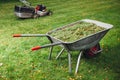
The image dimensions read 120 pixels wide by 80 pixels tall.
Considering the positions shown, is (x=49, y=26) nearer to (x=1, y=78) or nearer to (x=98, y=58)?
(x=98, y=58)

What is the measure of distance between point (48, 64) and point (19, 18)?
660cm

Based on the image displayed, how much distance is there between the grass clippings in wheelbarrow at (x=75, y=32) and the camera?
6617 mm

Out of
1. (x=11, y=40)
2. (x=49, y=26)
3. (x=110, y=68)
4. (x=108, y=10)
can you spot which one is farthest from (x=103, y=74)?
(x=108, y=10)

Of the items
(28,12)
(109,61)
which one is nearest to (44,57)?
(109,61)

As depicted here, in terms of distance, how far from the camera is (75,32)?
6.86 metres

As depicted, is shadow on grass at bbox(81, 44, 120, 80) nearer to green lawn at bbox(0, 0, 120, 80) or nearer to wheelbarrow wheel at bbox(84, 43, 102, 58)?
green lawn at bbox(0, 0, 120, 80)

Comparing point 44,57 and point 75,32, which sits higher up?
point 75,32

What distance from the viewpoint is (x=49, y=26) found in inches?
442

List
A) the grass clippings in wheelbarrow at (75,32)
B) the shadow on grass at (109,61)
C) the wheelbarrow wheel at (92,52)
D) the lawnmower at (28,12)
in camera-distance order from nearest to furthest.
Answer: the grass clippings in wheelbarrow at (75,32) → the shadow on grass at (109,61) → the wheelbarrow wheel at (92,52) → the lawnmower at (28,12)

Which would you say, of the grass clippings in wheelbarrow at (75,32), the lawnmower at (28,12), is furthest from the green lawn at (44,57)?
the grass clippings in wheelbarrow at (75,32)

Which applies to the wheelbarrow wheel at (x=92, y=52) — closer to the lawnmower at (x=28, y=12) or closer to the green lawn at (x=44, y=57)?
the green lawn at (x=44, y=57)

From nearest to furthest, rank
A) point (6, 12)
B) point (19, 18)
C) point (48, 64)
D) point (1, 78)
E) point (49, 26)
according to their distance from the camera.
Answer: point (1, 78) → point (48, 64) → point (49, 26) → point (19, 18) → point (6, 12)

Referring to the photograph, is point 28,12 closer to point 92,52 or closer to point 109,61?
point 92,52

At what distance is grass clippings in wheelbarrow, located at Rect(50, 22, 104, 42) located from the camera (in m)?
6.62
